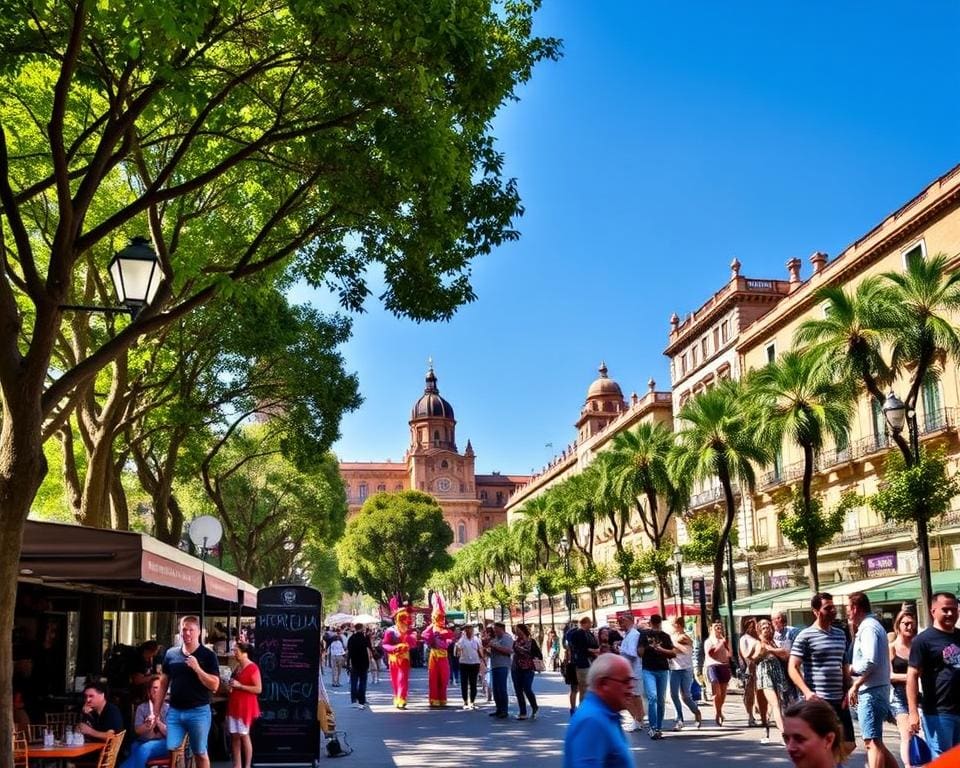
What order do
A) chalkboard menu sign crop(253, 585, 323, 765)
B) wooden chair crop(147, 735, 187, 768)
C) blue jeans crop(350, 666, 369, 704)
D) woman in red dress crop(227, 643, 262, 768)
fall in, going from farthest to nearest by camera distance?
blue jeans crop(350, 666, 369, 704) < chalkboard menu sign crop(253, 585, 323, 765) < woman in red dress crop(227, 643, 262, 768) < wooden chair crop(147, 735, 187, 768)

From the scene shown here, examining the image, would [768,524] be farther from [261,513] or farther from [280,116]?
[280,116]

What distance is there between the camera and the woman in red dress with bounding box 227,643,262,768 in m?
11.1

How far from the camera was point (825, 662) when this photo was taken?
895 cm

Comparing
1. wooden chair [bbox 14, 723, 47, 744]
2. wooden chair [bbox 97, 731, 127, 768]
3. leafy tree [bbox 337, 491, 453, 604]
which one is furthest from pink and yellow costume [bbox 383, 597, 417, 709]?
leafy tree [bbox 337, 491, 453, 604]

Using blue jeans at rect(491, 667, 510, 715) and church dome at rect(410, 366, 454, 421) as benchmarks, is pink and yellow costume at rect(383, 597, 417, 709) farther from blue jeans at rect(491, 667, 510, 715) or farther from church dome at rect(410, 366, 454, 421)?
church dome at rect(410, 366, 454, 421)

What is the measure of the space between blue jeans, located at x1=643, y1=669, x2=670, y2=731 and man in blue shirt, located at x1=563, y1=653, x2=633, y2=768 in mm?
10622

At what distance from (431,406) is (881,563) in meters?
117

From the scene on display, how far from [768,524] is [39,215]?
39.5 metres

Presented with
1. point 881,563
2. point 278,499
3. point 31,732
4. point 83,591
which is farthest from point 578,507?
point 31,732

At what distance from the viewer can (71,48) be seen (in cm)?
840

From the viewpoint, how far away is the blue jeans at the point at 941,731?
771 centimetres

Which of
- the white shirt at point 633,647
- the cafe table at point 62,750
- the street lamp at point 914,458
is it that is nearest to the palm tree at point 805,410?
the street lamp at point 914,458

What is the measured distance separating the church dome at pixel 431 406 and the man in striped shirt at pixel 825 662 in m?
143

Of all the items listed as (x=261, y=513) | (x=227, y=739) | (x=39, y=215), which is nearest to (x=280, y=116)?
(x=227, y=739)
